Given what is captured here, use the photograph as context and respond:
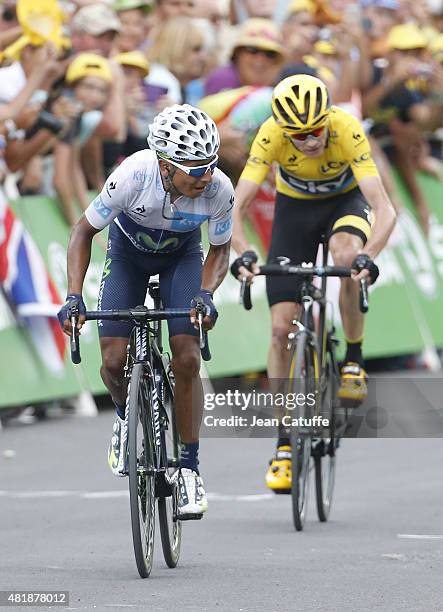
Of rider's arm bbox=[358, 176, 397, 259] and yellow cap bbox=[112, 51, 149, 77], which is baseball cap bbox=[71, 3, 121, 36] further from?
rider's arm bbox=[358, 176, 397, 259]

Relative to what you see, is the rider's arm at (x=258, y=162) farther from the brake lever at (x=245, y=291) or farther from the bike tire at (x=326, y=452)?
the bike tire at (x=326, y=452)

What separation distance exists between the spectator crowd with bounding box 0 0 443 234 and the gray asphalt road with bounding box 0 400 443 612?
8.09ft

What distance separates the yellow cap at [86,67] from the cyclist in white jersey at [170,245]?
5669 millimetres

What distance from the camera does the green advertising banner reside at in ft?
42.1

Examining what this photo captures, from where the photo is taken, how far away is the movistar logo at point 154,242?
748 cm

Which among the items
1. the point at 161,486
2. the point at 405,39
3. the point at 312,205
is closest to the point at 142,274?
the point at 161,486

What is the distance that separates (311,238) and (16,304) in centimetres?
392

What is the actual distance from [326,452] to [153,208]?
247cm

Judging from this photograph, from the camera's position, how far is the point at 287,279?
30.9ft

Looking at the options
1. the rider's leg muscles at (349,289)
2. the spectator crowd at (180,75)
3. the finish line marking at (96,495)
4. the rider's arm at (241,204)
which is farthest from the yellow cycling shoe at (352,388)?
the spectator crowd at (180,75)

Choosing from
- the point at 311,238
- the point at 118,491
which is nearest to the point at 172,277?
the point at 311,238

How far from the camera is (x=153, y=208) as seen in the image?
7293 millimetres

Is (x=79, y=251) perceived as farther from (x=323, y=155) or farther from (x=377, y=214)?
(x=323, y=155)

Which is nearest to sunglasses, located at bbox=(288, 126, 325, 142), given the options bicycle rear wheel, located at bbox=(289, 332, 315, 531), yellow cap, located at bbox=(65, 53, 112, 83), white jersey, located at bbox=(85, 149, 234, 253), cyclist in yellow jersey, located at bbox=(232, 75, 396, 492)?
cyclist in yellow jersey, located at bbox=(232, 75, 396, 492)
